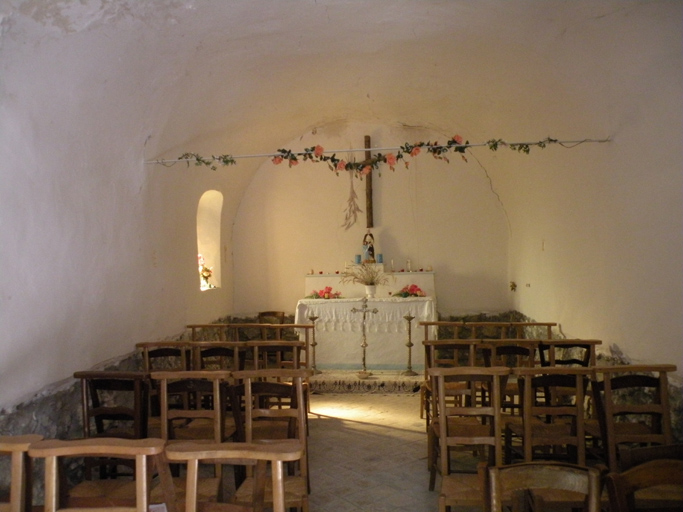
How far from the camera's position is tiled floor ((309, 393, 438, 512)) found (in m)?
3.85

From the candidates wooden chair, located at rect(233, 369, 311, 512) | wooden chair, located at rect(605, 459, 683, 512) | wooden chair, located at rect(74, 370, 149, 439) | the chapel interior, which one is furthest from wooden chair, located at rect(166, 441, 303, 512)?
the chapel interior

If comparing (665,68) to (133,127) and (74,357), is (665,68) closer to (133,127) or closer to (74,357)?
(133,127)

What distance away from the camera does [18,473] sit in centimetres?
190

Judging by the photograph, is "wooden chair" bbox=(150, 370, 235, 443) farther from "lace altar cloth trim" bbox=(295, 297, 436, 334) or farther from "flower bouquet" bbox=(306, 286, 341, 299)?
"flower bouquet" bbox=(306, 286, 341, 299)

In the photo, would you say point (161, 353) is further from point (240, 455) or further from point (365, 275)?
point (365, 275)

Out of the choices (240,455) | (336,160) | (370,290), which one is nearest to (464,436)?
(240,455)

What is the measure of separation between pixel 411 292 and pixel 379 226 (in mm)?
1359

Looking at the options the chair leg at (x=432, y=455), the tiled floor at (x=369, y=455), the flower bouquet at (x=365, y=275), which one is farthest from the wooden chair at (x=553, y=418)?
the flower bouquet at (x=365, y=275)

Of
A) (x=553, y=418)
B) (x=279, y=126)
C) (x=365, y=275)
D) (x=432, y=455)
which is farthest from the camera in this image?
(x=365, y=275)

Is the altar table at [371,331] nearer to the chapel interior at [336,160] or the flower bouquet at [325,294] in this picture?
the chapel interior at [336,160]

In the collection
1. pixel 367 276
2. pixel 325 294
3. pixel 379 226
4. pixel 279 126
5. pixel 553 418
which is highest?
pixel 279 126

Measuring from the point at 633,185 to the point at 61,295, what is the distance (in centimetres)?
407

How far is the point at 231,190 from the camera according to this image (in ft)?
27.3

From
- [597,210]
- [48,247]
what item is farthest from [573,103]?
[48,247]
